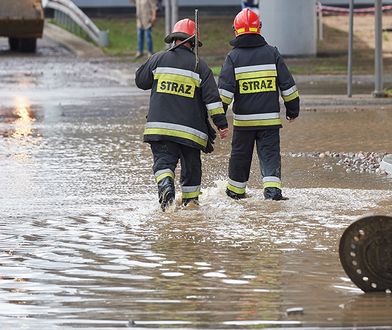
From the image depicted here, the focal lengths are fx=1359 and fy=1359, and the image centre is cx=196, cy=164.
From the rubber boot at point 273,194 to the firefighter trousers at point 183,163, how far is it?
2.02ft

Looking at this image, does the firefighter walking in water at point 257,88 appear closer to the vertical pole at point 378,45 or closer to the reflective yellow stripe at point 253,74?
the reflective yellow stripe at point 253,74

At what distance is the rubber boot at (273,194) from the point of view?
11492 mm

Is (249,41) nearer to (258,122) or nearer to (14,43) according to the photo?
(258,122)

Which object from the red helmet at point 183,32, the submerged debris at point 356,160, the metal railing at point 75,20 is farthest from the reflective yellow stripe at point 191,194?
the metal railing at point 75,20

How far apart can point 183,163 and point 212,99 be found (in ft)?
2.09

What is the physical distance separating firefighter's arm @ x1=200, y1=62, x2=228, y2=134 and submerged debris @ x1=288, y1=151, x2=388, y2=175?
113 inches

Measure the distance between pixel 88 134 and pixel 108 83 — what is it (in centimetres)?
932

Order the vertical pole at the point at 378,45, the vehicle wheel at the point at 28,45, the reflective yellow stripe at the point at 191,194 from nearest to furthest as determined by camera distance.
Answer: the reflective yellow stripe at the point at 191,194 < the vertical pole at the point at 378,45 < the vehicle wheel at the point at 28,45

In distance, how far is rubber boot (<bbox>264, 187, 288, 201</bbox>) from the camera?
11.5 m

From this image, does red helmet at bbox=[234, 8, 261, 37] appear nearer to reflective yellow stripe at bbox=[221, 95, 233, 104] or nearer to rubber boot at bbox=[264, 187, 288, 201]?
reflective yellow stripe at bbox=[221, 95, 233, 104]


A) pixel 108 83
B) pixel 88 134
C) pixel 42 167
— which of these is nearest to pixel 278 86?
pixel 42 167

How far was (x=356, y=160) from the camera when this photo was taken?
14.4m

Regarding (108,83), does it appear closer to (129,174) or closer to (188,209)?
(129,174)

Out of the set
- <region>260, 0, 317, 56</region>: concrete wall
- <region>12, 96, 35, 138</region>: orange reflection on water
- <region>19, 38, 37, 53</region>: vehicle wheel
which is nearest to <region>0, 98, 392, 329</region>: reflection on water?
<region>12, 96, 35, 138</region>: orange reflection on water
